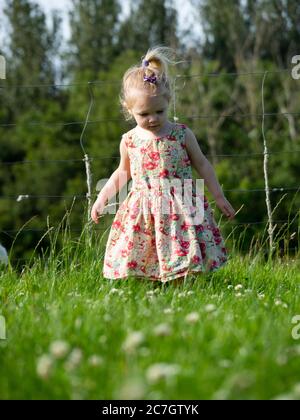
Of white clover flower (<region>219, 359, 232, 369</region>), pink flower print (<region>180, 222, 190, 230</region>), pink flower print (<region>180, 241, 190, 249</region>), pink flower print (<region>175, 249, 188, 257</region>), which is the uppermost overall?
white clover flower (<region>219, 359, 232, 369</region>)

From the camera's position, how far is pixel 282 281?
418 centimetres

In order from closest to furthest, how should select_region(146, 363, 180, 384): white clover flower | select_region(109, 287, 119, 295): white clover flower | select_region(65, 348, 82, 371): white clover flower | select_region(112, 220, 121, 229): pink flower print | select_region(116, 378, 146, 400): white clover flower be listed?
select_region(116, 378, 146, 400): white clover flower < select_region(146, 363, 180, 384): white clover flower < select_region(65, 348, 82, 371): white clover flower < select_region(109, 287, 119, 295): white clover flower < select_region(112, 220, 121, 229): pink flower print

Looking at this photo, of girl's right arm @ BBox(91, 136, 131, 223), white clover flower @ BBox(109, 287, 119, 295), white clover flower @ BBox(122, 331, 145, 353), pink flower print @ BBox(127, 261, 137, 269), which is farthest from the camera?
girl's right arm @ BBox(91, 136, 131, 223)

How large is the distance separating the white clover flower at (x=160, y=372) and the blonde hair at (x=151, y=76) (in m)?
2.28

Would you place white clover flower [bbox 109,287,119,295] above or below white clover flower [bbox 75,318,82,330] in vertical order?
below

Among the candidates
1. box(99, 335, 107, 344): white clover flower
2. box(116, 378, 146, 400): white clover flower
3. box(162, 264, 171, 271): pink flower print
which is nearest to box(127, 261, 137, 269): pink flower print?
box(162, 264, 171, 271): pink flower print

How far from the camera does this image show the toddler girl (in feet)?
13.4

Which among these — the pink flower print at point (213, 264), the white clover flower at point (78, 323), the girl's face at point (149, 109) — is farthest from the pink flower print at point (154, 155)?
the white clover flower at point (78, 323)

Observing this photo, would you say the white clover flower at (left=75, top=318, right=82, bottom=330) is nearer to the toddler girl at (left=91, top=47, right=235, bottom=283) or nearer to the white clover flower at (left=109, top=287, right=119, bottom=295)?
→ the white clover flower at (left=109, top=287, right=119, bottom=295)

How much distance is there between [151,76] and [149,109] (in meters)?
0.18

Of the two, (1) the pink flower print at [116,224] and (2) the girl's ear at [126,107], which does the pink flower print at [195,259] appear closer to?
(1) the pink flower print at [116,224]

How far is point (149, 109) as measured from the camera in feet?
13.6

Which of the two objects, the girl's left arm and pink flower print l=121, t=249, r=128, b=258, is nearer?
pink flower print l=121, t=249, r=128, b=258

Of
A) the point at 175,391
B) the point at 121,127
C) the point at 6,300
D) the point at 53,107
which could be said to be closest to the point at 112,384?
Answer: the point at 175,391
